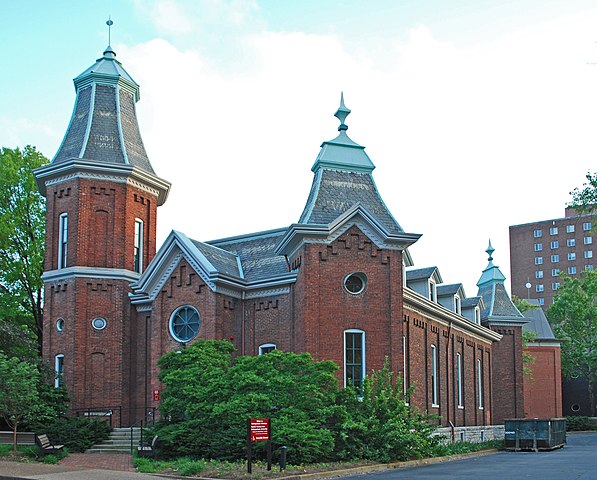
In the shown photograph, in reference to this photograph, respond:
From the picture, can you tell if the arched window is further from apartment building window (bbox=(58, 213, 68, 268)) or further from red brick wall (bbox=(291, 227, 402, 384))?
apartment building window (bbox=(58, 213, 68, 268))

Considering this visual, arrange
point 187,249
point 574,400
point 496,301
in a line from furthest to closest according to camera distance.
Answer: point 574,400 < point 496,301 < point 187,249

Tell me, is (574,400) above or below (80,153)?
below

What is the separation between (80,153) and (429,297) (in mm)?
16841

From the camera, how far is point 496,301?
51.1 metres

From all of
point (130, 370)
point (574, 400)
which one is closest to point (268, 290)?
point (130, 370)

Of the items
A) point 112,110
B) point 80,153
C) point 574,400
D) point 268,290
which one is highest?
point 112,110

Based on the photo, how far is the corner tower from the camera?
3378cm

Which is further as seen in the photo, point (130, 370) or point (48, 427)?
point (130, 370)

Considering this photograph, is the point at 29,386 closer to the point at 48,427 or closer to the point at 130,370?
the point at 48,427

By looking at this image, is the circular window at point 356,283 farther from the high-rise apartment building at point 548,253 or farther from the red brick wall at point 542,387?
the high-rise apartment building at point 548,253

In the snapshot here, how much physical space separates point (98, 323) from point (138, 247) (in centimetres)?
388

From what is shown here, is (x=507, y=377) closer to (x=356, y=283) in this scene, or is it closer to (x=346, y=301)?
(x=356, y=283)

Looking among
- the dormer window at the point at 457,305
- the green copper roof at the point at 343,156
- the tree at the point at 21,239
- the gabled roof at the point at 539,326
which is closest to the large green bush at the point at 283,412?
the green copper roof at the point at 343,156

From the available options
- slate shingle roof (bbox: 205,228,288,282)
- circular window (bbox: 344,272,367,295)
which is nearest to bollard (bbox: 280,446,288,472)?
circular window (bbox: 344,272,367,295)
